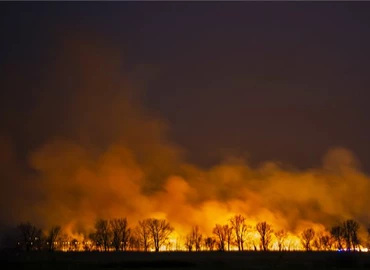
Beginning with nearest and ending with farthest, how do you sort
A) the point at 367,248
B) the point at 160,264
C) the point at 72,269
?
the point at 72,269
the point at 160,264
the point at 367,248

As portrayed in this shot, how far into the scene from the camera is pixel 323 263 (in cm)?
7175

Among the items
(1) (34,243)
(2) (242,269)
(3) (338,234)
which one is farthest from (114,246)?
(2) (242,269)

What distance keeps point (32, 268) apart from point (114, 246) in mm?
78798


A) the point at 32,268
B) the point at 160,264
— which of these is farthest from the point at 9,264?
the point at 160,264

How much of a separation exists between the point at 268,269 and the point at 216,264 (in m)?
9.73

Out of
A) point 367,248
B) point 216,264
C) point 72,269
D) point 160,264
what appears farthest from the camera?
point 367,248

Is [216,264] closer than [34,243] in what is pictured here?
Yes

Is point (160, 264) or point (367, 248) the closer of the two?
point (160, 264)

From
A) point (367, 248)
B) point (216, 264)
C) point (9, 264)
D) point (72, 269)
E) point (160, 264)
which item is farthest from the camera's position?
point (367, 248)

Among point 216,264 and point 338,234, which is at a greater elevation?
point 338,234

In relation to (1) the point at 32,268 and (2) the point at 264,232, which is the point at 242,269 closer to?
(1) the point at 32,268

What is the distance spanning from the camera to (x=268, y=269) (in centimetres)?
6288

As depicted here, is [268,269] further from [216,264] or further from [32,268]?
[32,268]

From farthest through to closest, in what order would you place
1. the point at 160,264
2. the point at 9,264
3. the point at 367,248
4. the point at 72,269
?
the point at 367,248 < the point at 160,264 < the point at 9,264 < the point at 72,269
